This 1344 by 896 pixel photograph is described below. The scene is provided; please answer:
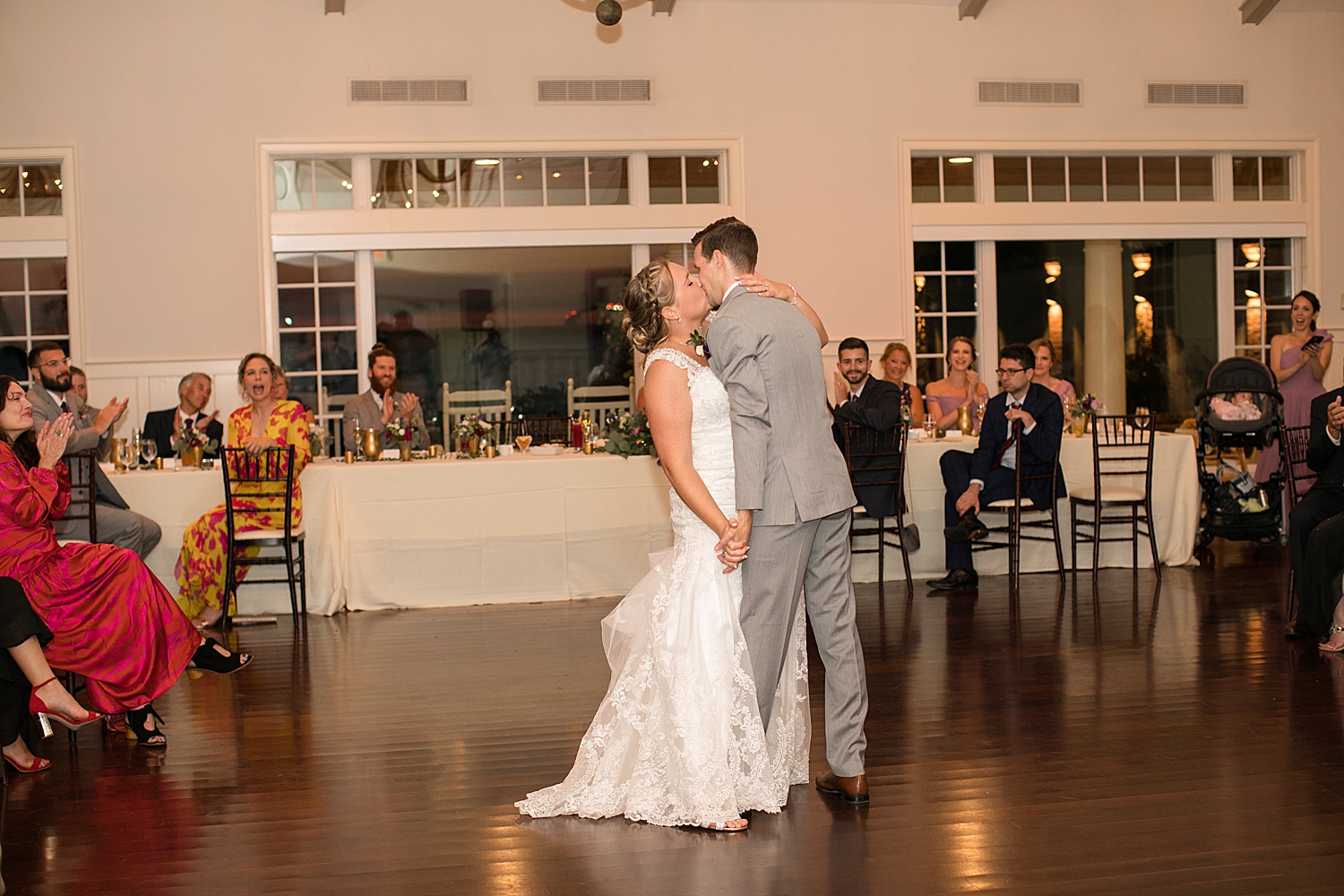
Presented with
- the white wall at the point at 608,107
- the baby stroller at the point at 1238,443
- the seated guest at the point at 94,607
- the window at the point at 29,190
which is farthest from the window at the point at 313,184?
the baby stroller at the point at 1238,443

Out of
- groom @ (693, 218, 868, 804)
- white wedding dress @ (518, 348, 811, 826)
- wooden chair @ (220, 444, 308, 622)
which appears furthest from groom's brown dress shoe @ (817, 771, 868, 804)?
wooden chair @ (220, 444, 308, 622)

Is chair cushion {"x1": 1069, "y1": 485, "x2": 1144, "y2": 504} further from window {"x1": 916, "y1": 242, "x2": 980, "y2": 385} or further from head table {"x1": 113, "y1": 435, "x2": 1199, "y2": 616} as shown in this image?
window {"x1": 916, "y1": 242, "x2": 980, "y2": 385}

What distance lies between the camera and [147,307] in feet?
27.9

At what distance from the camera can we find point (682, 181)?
361 inches

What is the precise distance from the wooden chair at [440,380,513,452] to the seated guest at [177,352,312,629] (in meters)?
2.54

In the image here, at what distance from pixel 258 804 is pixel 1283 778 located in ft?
10.0

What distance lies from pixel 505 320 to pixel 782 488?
6.54m

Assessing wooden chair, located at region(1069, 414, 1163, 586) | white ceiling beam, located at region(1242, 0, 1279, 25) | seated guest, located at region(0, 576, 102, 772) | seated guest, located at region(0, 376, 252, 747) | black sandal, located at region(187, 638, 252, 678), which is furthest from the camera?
white ceiling beam, located at region(1242, 0, 1279, 25)

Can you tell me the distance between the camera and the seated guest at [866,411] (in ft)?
21.4

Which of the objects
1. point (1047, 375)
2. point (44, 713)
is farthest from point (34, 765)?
point (1047, 375)

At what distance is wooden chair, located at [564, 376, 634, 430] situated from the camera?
9266 millimetres

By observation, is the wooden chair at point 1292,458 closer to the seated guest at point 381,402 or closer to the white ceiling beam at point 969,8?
the white ceiling beam at point 969,8

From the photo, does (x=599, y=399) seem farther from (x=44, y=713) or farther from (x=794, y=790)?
(x=794, y=790)

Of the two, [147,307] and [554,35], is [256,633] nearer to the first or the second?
[147,307]
